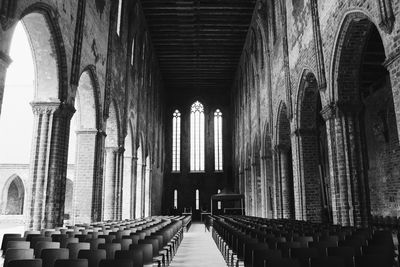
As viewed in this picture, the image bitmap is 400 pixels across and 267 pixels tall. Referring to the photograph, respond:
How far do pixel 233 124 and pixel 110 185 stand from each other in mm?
20119

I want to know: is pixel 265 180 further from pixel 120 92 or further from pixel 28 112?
pixel 28 112

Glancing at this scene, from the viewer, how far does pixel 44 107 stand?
10.4m

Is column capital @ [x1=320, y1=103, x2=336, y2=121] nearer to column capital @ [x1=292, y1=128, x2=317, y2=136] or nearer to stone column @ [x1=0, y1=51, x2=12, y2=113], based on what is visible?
column capital @ [x1=292, y1=128, x2=317, y2=136]

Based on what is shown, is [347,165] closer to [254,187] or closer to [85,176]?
[85,176]

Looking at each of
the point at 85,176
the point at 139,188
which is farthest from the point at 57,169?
the point at 139,188

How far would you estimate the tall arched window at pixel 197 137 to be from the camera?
35.7m

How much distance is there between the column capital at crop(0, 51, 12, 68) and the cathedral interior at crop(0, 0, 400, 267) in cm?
3

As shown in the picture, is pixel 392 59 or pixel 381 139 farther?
pixel 381 139

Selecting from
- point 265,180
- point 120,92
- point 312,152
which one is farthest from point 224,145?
point 312,152

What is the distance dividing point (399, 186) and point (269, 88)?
24.9 feet

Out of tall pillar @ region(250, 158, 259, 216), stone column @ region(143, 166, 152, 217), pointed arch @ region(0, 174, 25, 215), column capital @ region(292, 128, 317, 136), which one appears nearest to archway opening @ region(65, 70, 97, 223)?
column capital @ region(292, 128, 317, 136)

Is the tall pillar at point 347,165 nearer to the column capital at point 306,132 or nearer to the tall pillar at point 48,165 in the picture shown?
the column capital at point 306,132

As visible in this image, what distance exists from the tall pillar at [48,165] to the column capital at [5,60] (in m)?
3.01

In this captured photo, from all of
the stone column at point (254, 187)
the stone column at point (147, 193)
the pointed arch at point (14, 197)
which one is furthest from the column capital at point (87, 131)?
the pointed arch at point (14, 197)
